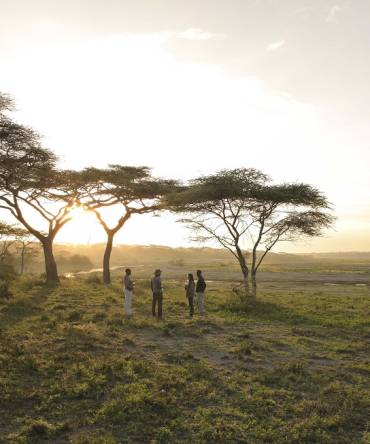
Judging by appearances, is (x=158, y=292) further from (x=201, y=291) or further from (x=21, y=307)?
(x=21, y=307)

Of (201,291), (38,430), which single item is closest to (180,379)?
(38,430)

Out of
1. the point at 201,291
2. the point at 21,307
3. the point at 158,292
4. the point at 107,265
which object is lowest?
the point at 21,307

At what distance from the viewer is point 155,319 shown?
1939 centimetres

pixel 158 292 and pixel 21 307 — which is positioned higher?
pixel 158 292

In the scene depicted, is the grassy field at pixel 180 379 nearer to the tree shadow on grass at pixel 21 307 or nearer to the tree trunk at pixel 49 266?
the tree shadow on grass at pixel 21 307

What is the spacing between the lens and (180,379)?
1070 centimetres

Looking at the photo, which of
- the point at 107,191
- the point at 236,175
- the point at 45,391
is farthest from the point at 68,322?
the point at 107,191

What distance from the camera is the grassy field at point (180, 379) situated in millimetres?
8047

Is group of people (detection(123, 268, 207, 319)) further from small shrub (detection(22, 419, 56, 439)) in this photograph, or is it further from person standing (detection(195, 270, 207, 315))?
small shrub (detection(22, 419, 56, 439))

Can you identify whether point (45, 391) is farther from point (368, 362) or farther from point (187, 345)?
point (368, 362)

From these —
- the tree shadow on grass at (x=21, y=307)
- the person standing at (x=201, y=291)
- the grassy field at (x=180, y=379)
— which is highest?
the person standing at (x=201, y=291)

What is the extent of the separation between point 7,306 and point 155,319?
285 inches

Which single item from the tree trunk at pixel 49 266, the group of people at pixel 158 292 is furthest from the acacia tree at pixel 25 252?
the group of people at pixel 158 292

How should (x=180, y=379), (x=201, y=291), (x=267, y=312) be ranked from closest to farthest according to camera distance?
(x=180, y=379)
(x=201, y=291)
(x=267, y=312)
